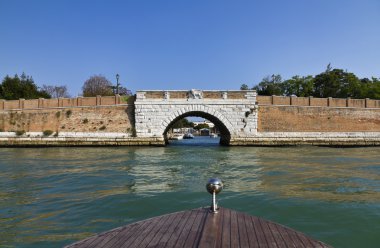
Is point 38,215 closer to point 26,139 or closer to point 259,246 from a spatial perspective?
point 259,246

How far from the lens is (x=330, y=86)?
1730 inches

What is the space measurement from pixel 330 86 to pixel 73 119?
33521mm

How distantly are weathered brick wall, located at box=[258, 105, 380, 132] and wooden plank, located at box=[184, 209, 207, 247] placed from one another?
2228 centimetres

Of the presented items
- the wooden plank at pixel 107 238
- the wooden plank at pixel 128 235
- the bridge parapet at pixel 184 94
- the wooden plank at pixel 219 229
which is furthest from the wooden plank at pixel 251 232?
the bridge parapet at pixel 184 94

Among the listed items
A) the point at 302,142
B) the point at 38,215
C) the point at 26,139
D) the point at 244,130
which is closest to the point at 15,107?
the point at 26,139

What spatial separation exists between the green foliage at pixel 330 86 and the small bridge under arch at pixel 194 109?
74.5 feet

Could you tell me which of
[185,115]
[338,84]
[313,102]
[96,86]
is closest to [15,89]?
[96,86]

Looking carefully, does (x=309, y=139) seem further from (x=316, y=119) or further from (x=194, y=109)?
(x=194, y=109)

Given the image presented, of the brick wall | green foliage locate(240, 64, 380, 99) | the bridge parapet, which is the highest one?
green foliage locate(240, 64, 380, 99)

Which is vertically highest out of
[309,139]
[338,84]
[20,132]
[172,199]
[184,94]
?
[338,84]

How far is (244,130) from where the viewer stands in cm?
2462

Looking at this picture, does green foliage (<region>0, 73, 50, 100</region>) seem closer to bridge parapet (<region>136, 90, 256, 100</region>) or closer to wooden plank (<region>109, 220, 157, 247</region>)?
bridge parapet (<region>136, 90, 256, 100</region>)

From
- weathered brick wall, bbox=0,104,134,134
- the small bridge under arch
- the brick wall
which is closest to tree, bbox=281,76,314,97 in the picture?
the brick wall

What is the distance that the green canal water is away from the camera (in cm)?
492
